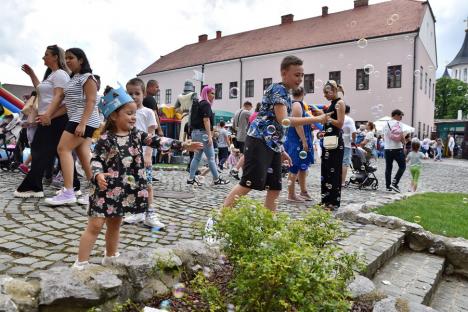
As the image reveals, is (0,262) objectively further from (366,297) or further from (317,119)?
(317,119)

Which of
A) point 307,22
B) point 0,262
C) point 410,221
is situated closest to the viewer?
point 0,262

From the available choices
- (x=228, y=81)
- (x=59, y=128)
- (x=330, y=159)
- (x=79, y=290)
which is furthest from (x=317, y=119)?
(x=228, y=81)

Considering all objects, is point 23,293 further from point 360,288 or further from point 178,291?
point 360,288

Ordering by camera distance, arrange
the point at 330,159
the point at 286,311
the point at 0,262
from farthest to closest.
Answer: the point at 330,159 → the point at 0,262 → the point at 286,311

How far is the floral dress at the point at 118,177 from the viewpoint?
2.71 meters

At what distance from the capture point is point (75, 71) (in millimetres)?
4676

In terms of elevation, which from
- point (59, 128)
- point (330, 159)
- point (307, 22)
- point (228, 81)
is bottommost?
point (330, 159)

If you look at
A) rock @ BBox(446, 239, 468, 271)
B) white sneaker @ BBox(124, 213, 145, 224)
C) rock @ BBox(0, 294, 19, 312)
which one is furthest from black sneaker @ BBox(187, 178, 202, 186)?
rock @ BBox(0, 294, 19, 312)

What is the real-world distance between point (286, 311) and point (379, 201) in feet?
15.9

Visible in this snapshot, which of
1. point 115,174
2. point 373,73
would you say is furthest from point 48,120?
point 373,73

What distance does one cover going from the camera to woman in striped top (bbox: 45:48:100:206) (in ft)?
14.7

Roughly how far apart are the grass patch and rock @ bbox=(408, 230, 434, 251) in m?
0.25

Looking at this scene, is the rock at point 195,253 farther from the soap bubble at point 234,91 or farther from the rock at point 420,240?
the soap bubble at point 234,91

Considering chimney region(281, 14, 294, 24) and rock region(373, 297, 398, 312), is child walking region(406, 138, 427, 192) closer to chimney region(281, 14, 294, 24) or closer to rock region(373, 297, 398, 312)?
rock region(373, 297, 398, 312)
